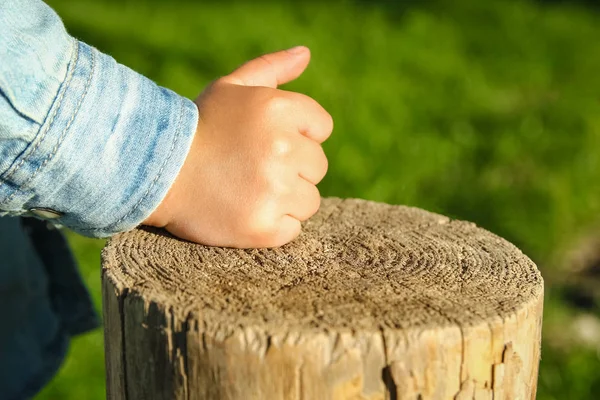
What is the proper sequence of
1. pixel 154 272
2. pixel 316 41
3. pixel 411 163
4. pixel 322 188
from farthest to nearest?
pixel 316 41 → pixel 411 163 → pixel 322 188 → pixel 154 272

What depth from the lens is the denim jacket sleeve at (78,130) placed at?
1160 mm

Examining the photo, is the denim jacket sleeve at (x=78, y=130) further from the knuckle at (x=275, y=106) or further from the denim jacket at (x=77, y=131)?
the knuckle at (x=275, y=106)

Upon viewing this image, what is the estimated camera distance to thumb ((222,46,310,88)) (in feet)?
4.69

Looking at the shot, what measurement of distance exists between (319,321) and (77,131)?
17.5 inches

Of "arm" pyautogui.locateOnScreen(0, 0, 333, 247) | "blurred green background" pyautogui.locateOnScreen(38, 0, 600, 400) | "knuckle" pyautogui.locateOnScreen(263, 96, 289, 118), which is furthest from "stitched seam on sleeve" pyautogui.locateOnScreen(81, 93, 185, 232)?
"blurred green background" pyautogui.locateOnScreen(38, 0, 600, 400)

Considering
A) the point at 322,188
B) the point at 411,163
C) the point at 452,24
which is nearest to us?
the point at 322,188

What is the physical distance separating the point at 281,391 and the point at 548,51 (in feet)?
15.2

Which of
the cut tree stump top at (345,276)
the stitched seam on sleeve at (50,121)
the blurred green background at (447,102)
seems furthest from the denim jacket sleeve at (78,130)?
the blurred green background at (447,102)

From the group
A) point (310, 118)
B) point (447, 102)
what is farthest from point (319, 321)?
point (447, 102)

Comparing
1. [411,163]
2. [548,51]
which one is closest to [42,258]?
[411,163]

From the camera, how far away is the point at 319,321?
3.46ft

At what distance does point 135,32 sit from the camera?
5.13m

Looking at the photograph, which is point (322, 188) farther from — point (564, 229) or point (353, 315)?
point (353, 315)

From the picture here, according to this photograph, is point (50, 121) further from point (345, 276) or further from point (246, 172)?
point (345, 276)
